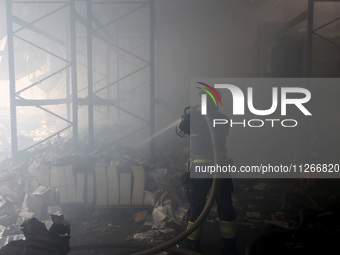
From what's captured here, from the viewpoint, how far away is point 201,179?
4582mm

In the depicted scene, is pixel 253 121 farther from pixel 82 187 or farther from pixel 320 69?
pixel 82 187

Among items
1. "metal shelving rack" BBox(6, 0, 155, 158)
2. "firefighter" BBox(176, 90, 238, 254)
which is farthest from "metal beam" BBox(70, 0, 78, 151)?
"firefighter" BBox(176, 90, 238, 254)

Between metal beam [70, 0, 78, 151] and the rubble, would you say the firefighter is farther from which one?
metal beam [70, 0, 78, 151]

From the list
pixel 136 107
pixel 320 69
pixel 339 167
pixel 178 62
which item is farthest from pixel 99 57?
pixel 339 167

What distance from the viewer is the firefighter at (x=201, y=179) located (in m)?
4.56

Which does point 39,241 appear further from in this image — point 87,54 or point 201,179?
point 87,54

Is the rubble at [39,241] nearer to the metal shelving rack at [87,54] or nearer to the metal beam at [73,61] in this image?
the metal shelving rack at [87,54]

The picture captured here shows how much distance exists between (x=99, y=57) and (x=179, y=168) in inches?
379

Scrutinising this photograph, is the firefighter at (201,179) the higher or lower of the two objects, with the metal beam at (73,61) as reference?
lower

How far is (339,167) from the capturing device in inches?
300

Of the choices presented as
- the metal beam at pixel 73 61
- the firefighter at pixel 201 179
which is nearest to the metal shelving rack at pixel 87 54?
the metal beam at pixel 73 61

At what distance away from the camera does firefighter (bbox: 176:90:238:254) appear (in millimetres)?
4559

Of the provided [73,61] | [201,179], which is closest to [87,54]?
[73,61]

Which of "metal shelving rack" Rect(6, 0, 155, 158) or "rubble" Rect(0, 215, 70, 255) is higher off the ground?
"metal shelving rack" Rect(6, 0, 155, 158)
